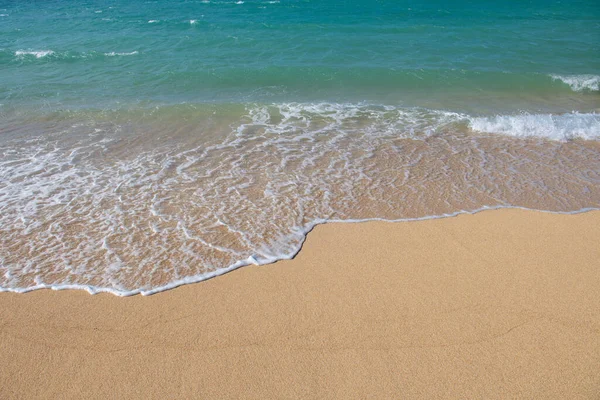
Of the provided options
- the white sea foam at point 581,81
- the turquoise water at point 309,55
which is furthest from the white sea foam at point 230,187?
the white sea foam at point 581,81

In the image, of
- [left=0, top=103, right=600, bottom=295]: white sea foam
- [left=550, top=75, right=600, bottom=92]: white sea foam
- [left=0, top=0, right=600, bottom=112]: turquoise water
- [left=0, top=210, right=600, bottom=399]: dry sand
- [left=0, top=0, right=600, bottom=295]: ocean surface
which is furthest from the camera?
[left=550, top=75, right=600, bottom=92]: white sea foam

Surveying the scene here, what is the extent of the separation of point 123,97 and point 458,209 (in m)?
9.74

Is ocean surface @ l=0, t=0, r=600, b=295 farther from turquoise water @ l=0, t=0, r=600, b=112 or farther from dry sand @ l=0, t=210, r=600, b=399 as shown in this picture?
dry sand @ l=0, t=210, r=600, b=399

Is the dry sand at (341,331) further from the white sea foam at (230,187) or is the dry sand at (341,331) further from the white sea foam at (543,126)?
the white sea foam at (543,126)

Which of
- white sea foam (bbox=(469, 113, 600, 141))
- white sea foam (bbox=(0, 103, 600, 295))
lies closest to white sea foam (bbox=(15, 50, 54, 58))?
white sea foam (bbox=(0, 103, 600, 295))

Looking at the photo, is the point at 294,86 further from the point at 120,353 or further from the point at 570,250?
the point at 120,353

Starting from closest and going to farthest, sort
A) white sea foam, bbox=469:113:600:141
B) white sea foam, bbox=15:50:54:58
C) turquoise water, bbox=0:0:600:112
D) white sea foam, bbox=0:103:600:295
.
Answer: white sea foam, bbox=0:103:600:295 < white sea foam, bbox=469:113:600:141 < turquoise water, bbox=0:0:600:112 < white sea foam, bbox=15:50:54:58

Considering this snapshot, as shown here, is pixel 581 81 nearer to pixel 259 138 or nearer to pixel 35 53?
pixel 259 138

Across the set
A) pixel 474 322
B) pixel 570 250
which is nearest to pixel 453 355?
pixel 474 322

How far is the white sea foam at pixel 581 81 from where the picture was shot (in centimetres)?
1273

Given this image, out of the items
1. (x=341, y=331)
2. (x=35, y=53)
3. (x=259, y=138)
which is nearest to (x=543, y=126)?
(x=259, y=138)

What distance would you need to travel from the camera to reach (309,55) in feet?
53.1

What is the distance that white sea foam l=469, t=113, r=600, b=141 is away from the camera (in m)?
9.02

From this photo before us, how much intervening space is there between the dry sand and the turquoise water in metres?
7.63
